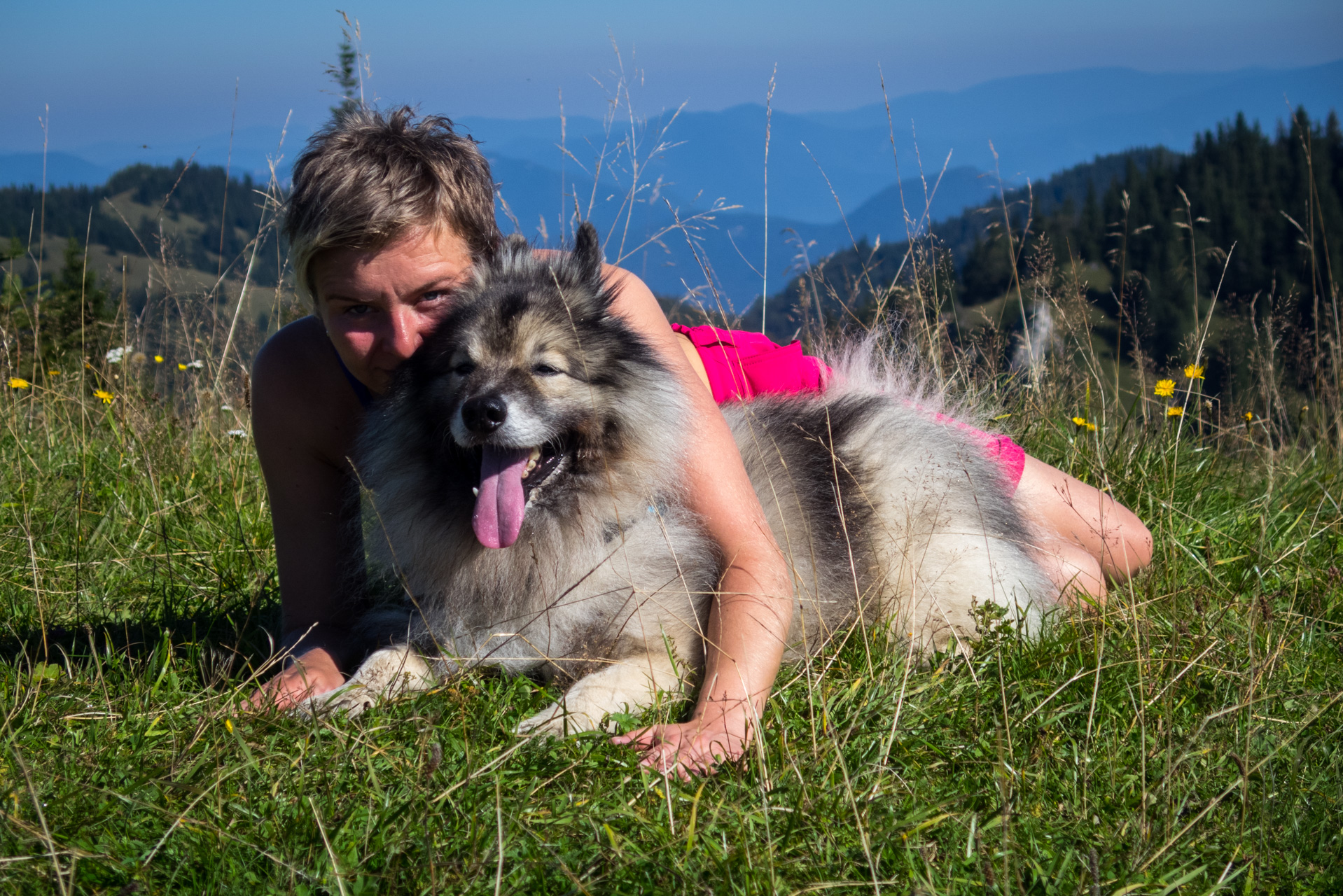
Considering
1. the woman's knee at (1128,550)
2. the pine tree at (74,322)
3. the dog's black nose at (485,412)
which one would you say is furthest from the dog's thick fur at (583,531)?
the pine tree at (74,322)

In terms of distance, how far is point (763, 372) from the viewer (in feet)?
11.3

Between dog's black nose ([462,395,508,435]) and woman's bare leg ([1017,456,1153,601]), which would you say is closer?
dog's black nose ([462,395,508,435])

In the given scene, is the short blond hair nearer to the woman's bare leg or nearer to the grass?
the grass

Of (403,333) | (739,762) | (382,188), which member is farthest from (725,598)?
(382,188)

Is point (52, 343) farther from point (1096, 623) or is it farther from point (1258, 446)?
point (1258, 446)

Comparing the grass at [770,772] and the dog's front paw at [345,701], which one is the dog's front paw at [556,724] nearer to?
the grass at [770,772]

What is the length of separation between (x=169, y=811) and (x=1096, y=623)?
2.35 meters

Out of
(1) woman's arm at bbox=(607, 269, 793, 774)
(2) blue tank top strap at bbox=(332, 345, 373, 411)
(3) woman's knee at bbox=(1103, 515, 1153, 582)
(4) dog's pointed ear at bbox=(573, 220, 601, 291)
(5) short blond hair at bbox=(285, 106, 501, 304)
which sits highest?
(5) short blond hair at bbox=(285, 106, 501, 304)

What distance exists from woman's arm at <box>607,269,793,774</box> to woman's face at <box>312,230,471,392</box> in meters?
0.51

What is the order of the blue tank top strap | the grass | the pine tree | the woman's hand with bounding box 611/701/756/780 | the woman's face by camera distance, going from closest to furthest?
the grass → the woman's hand with bounding box 611/701/756/780 → the woman's face → the blue tank top strap → the pine tree

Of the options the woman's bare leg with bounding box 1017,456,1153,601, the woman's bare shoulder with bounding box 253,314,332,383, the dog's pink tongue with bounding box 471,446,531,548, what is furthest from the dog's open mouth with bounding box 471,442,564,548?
the woman's bare leg with bounding box 1017,456,1153,601

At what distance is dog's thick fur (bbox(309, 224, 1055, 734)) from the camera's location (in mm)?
2400

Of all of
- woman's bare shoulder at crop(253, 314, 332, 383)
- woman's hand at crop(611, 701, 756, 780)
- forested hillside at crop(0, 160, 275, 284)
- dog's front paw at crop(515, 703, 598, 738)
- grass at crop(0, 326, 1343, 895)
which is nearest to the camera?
grass at crop(0, 326, 1343, 895)

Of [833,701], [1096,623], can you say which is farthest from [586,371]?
[1096,623]
